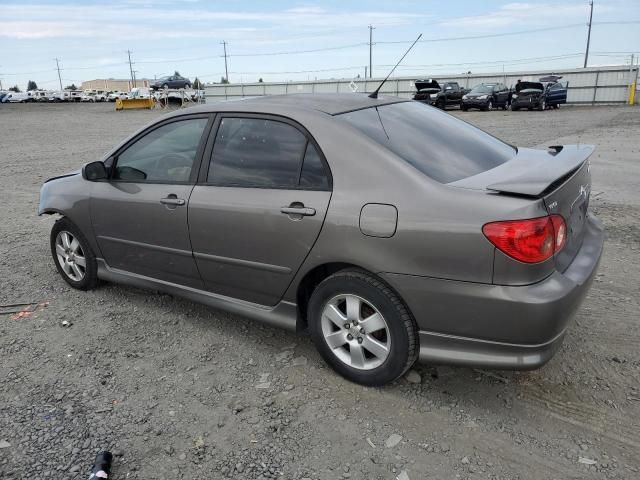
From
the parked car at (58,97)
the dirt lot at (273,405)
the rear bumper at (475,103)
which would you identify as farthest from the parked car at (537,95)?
the parked car at (58,97)

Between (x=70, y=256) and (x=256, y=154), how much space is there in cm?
230

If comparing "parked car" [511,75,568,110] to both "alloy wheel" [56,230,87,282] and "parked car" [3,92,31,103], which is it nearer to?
"alloy wheel" [56,230,87,282]

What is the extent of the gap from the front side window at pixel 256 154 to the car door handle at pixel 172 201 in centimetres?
25

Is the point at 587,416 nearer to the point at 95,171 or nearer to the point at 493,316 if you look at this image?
the point at 493,316

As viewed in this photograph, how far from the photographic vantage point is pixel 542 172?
2889mm

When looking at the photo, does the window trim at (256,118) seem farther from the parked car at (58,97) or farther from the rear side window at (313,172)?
the parked car at (58,97)

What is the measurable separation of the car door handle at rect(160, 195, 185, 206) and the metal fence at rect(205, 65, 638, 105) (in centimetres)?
2403

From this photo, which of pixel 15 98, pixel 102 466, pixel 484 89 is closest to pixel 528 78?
pixel 484 89

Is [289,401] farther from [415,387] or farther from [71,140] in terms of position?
[71,140]

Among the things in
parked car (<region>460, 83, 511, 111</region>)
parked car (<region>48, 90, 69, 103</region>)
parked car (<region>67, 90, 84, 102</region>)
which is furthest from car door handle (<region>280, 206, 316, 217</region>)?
parked car (<region>67, 90, 84, 102</region>)

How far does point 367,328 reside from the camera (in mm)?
2984

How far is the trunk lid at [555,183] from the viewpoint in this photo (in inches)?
102

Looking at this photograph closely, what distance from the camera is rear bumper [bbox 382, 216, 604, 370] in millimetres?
2533

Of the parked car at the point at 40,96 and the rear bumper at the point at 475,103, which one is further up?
the parked car at the point at 40,96
